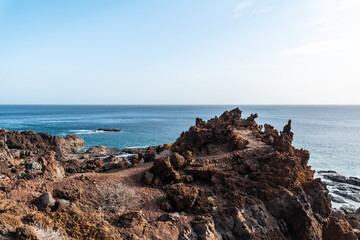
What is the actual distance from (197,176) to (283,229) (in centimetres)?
471

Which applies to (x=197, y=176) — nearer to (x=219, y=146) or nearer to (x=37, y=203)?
(x=219, y=146)

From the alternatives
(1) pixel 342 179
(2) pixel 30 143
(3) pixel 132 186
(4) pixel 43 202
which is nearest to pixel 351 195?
(1) pixel 342 179

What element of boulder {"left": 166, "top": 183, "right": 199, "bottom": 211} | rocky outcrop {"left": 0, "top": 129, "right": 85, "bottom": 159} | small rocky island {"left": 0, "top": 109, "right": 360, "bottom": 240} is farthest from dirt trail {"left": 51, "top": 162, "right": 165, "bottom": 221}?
rocky outcrop {"left": 0, "top": 129, "right": 85, "bottom": 159}

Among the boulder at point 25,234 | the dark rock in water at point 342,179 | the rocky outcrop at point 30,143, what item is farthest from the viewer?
the rocky outcrop at point 30,143

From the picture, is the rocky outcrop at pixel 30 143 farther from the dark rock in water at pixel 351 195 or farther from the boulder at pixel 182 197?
the dark rock in water at pixel 351 195

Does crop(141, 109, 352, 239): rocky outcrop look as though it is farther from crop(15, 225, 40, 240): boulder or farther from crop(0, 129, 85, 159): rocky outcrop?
crop(0, 129, 85, 159): rocky outcrop

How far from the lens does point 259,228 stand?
9898 mm

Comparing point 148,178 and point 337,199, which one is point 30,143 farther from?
point 337,199

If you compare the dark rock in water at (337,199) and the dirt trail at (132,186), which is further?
the dark rock in water at (337,199)

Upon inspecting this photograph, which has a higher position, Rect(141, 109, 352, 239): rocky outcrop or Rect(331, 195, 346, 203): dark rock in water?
Rect(141, 109, 352, 239): rocky outcrop

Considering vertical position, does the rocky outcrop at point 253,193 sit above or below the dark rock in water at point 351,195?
above

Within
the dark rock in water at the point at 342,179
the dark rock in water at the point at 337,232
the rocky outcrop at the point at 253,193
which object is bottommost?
the dark rock in water at the point at 342,179

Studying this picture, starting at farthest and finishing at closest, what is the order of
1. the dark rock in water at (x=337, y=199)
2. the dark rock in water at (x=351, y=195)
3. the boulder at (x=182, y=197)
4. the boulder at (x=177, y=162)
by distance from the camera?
the dark rock in water at (x=351, y=195), the dark rock in water at (x=337, y=199), the boulder at (x=177, y=162), the boulder at (x=182, y=197)

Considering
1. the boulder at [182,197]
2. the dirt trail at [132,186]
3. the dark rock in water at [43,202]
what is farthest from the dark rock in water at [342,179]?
the dark rock in water at [43,202]
